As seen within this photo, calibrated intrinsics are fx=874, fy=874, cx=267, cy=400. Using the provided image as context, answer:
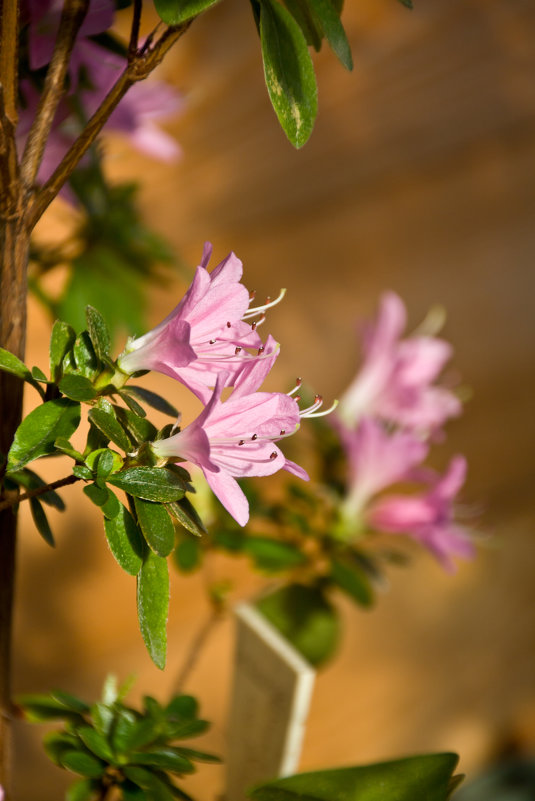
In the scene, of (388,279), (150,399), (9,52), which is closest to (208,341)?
(150,399)

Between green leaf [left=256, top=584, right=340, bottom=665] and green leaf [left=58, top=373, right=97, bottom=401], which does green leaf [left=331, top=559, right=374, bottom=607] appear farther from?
green leaf [left=58, top=373, right=97, bottom=401]

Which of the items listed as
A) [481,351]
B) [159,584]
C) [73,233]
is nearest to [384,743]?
[481,351]

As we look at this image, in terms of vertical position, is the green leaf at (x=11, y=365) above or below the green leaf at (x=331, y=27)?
below

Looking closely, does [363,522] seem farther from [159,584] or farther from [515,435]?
[515,435]

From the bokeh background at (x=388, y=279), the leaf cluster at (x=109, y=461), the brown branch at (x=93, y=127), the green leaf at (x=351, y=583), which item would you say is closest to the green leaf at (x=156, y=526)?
the leaf cluster at (x=109, y=461)

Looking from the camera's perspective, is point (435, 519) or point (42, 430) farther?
point (435, 519)

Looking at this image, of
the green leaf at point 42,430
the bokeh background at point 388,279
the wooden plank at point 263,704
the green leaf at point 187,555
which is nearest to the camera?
the green leaf at point 42,430

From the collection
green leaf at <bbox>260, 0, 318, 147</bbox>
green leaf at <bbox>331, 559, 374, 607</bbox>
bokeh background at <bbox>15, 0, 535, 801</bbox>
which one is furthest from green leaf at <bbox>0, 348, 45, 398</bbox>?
bokeh background at <bbox>15, 0, 535, 801</bbox>

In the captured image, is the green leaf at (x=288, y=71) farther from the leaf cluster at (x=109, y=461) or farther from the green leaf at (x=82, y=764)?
the green leaf at (x=82, y=764)

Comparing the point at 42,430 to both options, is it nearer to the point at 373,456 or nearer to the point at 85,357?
the point at 85,357
